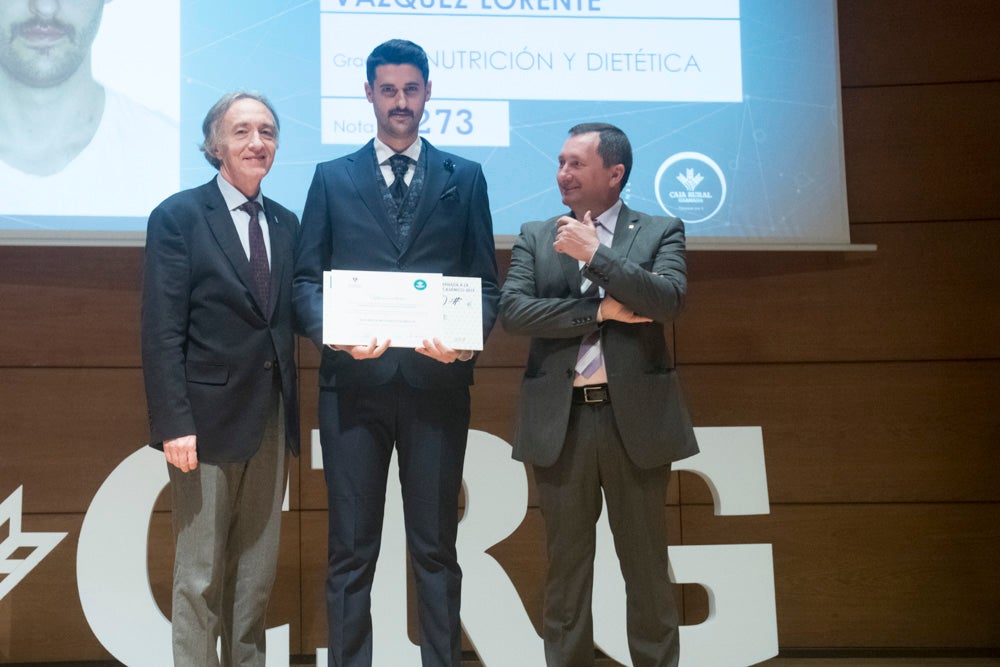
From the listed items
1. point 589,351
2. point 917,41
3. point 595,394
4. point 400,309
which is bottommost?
point 595,394

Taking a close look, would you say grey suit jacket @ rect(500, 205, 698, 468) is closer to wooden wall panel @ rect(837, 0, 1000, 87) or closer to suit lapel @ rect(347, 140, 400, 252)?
suit lapel @ rect(347, 140, 400, 252)

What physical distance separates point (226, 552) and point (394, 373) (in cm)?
60

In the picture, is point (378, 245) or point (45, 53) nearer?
point (378, 245)

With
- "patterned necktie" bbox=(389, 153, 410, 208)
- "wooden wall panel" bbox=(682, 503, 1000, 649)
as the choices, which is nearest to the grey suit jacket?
"patterned necktie" bbox=(389, 153, 410, 208)

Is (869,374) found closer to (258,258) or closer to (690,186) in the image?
(690,186)

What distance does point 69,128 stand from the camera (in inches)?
126

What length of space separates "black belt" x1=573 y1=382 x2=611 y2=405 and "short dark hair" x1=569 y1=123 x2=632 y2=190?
59cm

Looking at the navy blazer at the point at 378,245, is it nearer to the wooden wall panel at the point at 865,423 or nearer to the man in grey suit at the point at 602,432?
the man in grey suit at the point at 602,432

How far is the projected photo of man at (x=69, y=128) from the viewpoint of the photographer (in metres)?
3.18

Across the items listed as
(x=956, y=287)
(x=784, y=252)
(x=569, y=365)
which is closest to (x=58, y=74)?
(x=569, y=365)

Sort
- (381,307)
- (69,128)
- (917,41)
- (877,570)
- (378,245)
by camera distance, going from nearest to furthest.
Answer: (381,307), (378,245), (69,128), (877,570), (917,41)

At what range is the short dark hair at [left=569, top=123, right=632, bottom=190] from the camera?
2.55m

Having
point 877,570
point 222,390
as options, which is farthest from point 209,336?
point 877,570

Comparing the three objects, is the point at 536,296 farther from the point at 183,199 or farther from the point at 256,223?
the point at 183,199
